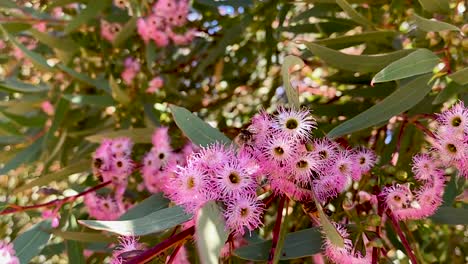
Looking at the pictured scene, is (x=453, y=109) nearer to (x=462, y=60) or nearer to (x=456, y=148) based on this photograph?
(x=456, y=148)

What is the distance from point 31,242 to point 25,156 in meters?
0.56

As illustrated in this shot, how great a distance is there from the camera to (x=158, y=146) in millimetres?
1527

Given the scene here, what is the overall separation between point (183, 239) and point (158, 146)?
0.57 metres

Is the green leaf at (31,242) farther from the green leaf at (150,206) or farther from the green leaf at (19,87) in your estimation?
the green leaf at (19,87)

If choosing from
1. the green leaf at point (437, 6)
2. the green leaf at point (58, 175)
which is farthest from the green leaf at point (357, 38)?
the green leaf at point (58, 175)

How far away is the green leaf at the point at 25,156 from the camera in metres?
1.80

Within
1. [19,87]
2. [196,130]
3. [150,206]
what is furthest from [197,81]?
[196,130]

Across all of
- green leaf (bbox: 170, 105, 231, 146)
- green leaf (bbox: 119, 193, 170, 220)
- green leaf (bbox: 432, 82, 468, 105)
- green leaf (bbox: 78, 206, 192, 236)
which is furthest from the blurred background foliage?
green leaf (bbox: 78, 206, 192, 236)

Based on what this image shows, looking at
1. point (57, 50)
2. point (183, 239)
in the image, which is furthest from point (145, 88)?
point (183, 239)

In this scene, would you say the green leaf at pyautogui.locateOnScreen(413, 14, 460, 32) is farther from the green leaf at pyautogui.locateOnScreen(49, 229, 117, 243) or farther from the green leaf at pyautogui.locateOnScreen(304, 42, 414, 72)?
the green leaf at pyautogui.locateOnScreen(49, 229, 117, 243)

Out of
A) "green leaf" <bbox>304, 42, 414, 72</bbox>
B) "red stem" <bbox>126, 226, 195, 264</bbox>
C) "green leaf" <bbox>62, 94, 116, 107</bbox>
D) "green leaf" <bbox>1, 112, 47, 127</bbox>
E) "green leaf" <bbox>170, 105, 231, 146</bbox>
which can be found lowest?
"red stem" <bbox>126, 226, 195, 264</bbox>

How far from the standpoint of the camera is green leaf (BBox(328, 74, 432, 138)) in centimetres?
118

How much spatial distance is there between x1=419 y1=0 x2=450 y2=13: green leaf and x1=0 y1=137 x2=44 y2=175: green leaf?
1.17 metres

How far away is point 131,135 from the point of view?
160 cm
